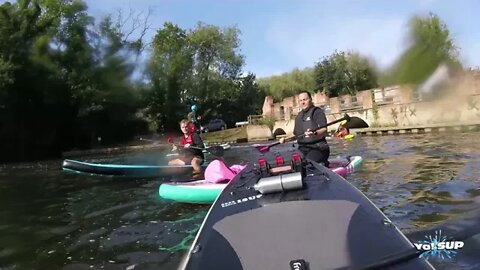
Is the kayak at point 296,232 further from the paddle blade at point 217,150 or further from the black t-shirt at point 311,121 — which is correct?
the paddle blade at point 217,150

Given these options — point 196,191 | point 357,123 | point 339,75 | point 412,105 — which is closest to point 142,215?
point 196,191

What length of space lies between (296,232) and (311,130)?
15.1 feet

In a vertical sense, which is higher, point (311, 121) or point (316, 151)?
point (311, 121)

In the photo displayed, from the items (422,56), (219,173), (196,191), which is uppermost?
(422,56)

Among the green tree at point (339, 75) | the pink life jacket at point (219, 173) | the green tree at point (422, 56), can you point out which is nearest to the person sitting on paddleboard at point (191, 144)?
the pink life jacket at point (219, 173)

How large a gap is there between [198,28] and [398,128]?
34.8 m

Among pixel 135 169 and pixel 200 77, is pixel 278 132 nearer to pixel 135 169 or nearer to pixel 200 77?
pixel 200 77

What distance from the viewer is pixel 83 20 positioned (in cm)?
3959

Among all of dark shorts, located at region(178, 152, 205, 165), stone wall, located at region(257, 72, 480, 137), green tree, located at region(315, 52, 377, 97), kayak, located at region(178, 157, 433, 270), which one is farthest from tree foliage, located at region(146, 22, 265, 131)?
kayak, located at region(178, 157, 433, 270)

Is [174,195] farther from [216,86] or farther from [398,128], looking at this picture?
[216,86]

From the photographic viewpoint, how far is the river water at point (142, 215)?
5.98 metres

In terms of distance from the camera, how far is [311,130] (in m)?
7.98

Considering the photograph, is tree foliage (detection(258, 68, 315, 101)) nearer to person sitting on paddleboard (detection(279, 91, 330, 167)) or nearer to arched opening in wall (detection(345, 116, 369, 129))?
arched opening in wall (detection(345, 116, 369, 129))

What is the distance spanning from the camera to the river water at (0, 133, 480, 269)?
19.6ft
